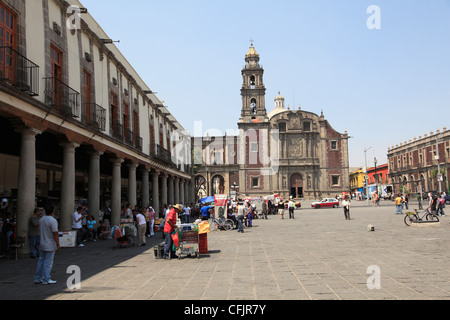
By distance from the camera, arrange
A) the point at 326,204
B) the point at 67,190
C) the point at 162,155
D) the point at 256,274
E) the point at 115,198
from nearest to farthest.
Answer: the point at 256,274 → the point at 67,190 → the point at 115,198 → the point at 162,155 → the point at 326,204

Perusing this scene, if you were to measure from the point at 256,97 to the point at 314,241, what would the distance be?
5390 centimetres

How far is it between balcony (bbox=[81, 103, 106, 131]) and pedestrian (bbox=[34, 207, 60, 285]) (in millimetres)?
8574

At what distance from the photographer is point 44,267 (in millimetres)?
7164

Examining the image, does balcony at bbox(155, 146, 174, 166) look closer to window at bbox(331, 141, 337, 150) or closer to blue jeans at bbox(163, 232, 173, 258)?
blue jeans at bbox(163, 232, 173, 258)

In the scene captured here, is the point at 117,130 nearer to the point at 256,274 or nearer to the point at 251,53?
the point at 256,274

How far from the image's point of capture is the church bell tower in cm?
6519

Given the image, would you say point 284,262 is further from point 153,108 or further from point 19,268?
point 153,108

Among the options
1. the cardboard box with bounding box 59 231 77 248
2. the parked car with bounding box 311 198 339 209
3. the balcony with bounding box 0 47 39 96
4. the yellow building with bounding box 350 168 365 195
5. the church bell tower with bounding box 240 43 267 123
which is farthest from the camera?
the yellow building with bounding box 350 168 365 195

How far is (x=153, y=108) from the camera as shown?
2783cm

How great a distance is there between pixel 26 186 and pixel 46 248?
15.5ft

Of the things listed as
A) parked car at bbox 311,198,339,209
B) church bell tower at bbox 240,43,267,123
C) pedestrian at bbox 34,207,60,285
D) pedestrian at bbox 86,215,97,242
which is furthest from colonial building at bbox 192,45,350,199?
pedestrian at bbox 34,207,60,285

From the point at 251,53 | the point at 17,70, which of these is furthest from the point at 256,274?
the point at 251,53

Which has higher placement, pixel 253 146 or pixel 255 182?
pixel 253 146
